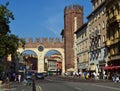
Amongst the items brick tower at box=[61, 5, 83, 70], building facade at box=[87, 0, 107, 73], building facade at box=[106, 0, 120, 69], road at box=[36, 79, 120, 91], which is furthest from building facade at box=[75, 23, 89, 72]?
road at box=[36, 79, 120, 91]

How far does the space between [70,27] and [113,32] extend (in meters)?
58.9

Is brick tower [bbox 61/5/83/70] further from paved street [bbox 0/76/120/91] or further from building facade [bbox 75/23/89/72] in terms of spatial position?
paved street [bbox 0/76/120/91]

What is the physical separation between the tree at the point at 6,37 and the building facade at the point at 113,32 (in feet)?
87.0

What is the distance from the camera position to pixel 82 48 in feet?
329

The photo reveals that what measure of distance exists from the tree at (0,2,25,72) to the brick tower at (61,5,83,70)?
267 feet

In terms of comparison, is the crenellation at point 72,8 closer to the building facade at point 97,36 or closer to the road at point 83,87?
the building facade at point 97,36

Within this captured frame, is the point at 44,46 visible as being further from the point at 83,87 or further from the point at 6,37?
the point at 83,87

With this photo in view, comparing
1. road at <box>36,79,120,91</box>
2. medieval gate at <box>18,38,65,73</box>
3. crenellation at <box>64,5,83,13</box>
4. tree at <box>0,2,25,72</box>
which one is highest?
crenellation at <box>64,5,83,13</box>

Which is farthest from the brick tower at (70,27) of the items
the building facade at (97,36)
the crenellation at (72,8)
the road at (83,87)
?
the road at (83,87)

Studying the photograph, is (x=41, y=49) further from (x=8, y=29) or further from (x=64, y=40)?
(x=8, y=29)

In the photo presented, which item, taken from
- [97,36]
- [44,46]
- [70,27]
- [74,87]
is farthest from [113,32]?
[44,46]

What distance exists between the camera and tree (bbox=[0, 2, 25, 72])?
40.2 meters

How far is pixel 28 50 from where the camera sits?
132375mm

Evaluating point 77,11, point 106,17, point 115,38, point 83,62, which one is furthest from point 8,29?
point 77,11
